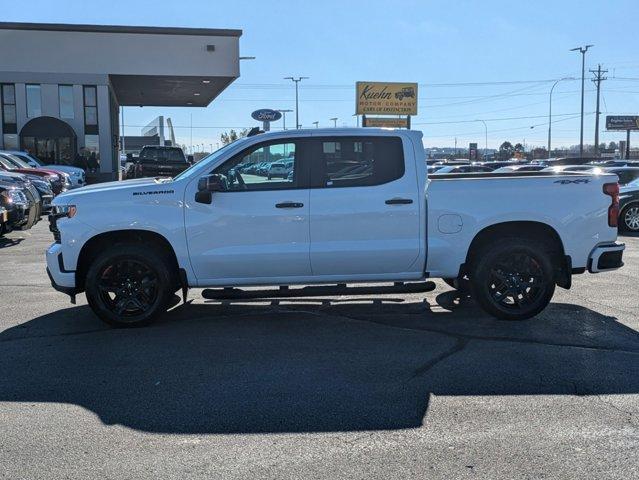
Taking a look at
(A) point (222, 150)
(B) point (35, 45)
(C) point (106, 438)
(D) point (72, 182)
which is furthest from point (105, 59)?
(C) point (106, 438)

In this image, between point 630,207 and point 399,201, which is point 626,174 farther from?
point 399,201

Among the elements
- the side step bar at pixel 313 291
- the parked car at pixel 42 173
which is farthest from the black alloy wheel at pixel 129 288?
the parked car at pixel 42 173

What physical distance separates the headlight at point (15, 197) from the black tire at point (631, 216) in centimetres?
1327

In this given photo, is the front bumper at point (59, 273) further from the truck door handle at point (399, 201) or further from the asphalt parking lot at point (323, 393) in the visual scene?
the truck door handle at point (399, 201)

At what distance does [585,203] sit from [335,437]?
403 centimetres

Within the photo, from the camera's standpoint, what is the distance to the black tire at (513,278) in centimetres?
665

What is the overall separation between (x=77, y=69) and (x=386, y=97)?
659 inches

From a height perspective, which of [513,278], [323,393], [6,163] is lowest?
[323,393]

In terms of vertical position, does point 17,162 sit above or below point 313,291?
above

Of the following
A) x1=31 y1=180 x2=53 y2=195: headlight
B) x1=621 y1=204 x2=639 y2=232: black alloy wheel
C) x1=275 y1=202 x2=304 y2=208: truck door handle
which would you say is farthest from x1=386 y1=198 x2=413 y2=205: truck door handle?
x1=31 y1=180 x2=53 y2=195: headlight

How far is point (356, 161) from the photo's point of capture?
21.8 ft

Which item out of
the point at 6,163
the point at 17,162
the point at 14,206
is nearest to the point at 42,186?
the point at 6,163

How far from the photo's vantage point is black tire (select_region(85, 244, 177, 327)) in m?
6.43

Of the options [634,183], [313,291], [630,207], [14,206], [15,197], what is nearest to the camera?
[313,291]
